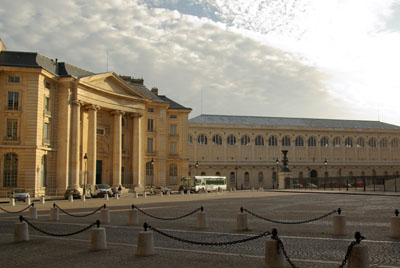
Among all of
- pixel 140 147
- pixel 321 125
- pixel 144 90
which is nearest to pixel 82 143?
pixel 140 147

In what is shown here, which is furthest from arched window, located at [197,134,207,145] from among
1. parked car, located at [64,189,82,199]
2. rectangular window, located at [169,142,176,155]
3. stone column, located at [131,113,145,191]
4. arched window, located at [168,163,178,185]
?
parked car, located at [64,189,82,199]

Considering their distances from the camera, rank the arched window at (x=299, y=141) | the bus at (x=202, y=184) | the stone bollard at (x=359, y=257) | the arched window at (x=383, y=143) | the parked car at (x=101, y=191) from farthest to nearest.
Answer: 1. the arched window at (x=383, y=143)
2. the arched window at (x=299, y=141)
3. the bus at (x=202, y=184)
4. the parked car at (x=101, y=191)
5. the stone bollard at (x=359, y=257)

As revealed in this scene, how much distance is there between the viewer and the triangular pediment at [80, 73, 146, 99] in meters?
54.7

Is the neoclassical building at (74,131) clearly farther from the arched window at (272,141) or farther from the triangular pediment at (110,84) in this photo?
the arched window at (272,141)

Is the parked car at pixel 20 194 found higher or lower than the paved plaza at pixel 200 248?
higher

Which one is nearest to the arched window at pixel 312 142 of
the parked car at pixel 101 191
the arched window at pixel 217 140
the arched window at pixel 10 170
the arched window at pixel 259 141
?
the arched window at pixel 259 141

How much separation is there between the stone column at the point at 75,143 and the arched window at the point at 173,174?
73.3ft

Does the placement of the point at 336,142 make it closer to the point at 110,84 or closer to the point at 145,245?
the point at 110,84

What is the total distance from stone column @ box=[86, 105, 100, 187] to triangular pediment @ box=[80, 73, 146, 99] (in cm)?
325

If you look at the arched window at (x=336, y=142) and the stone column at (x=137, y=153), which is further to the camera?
the arched window at (x=336, y=142)

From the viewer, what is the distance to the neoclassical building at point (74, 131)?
46.0 metres

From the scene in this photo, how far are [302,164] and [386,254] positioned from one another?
9092 centimetres

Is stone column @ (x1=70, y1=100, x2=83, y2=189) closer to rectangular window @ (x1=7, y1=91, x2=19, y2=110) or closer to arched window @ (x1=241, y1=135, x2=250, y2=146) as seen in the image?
rectangular window @ (x1=7, y1=91, x2=19, y2=110)

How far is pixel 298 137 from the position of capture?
10106cm
